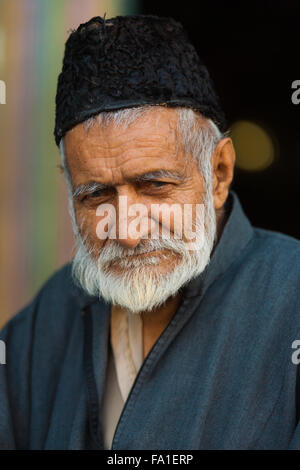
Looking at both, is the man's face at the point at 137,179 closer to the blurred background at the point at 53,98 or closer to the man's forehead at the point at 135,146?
the man's forehead at the point at 135,146

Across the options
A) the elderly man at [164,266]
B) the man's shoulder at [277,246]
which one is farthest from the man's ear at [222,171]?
the man's shoulder at [277,246]

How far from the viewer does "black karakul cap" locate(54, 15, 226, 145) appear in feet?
5.73

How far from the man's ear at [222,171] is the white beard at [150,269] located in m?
0.08

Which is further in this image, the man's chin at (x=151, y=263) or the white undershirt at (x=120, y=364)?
the white undershirt at (x=120, y=364)

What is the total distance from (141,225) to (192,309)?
0.37m

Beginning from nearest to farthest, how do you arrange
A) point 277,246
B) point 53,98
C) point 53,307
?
point 277,246
point 53,307
point 53,98

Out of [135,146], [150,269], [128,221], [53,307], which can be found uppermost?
[135,146]

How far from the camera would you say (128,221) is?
173 cm

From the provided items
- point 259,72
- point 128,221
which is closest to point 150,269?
point 128,221

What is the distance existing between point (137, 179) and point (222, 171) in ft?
1.33

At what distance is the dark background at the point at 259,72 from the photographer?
3.19 metres

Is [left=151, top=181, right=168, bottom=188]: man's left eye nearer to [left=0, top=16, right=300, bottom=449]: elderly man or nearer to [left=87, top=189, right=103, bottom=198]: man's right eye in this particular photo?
[left=0, top=16, right=300, bottom=449]: elderly man

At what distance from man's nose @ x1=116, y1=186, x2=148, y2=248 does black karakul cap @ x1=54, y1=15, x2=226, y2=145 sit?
0.99 ft

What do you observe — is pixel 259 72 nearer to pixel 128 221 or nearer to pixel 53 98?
pixel 53 98
